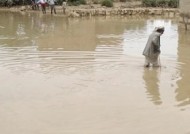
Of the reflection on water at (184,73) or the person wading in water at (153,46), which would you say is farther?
the person wading in water at (153,46)

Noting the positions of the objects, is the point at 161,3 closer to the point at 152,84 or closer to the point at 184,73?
the point at 184,73

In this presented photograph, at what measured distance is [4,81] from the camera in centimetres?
1049

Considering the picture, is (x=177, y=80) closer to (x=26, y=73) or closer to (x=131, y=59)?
(x=131, y=59)

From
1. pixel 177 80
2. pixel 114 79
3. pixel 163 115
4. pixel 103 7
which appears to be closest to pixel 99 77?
pixel 114 79

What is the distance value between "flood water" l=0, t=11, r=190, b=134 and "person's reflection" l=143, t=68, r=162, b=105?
0.02 meters

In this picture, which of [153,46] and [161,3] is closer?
[153,46]

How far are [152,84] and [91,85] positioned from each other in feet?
4.60

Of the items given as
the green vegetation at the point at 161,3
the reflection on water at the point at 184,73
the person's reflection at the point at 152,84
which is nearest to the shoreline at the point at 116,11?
the green vegetation at the point at 161,3

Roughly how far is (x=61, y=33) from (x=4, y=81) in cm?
872

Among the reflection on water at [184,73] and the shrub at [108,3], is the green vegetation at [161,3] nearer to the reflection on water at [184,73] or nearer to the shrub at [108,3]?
the shrub at [108,3]

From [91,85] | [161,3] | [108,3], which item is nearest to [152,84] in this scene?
[91,85]

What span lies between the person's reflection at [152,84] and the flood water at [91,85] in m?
0.02

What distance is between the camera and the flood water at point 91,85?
7.63 m

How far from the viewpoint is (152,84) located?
412 inches
